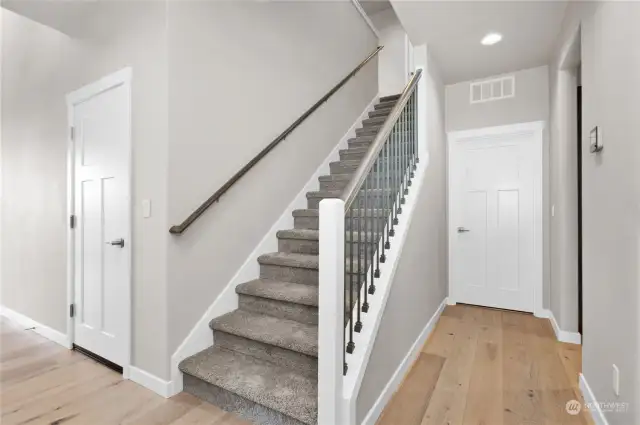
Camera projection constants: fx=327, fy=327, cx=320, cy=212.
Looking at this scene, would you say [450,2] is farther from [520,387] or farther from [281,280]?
[520,387]

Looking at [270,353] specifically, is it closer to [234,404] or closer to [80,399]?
[234,404]

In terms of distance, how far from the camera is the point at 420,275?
265 centimetres

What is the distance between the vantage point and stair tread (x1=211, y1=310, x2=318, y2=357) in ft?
6.12

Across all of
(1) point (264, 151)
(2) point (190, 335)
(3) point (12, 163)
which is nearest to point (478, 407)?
(2) point (190, 335)

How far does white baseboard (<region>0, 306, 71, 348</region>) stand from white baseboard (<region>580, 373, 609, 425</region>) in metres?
3.63

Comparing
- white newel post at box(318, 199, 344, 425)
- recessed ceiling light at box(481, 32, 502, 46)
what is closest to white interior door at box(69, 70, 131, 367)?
white newel post at box(318, 199, 344, 425)

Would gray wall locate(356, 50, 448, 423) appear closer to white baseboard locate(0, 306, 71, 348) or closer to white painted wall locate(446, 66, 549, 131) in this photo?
white painted wall locate(446, 66, 549, 131)

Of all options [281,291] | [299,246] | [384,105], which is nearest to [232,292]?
[281,291]

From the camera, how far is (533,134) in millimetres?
3514

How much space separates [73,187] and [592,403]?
3835 millimetres

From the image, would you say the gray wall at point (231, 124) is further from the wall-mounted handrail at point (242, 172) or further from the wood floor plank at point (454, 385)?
the wood floor plank at point (454, 385)

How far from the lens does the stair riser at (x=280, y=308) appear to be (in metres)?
2.13

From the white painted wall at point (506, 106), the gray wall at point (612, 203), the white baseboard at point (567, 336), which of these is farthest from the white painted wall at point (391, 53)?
the white baseboard at point (567, 336)

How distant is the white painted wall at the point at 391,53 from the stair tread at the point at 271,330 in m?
4.70
